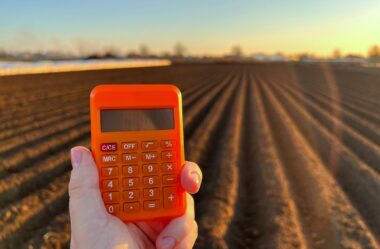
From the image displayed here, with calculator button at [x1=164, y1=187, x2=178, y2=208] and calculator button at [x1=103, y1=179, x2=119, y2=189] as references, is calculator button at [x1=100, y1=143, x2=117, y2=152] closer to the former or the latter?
calculator button at [x1=103, y1=179, x2=119, y2=189]

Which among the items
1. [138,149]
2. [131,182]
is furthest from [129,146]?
[131,182]

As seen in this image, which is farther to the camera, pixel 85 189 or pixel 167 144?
pixel 167 144

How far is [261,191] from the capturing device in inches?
236

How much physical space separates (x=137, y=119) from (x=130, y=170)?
221 millimetres

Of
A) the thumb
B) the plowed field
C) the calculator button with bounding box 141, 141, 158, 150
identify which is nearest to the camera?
the thumb

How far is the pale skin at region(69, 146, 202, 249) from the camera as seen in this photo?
1.67 meters

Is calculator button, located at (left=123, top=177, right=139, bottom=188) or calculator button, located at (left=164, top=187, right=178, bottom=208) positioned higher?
Answer: calculator button, located at (left=123, top=177, right=139, bottom=188)

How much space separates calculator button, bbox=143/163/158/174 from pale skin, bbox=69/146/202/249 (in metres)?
0.12

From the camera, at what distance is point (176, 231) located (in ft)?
5.86

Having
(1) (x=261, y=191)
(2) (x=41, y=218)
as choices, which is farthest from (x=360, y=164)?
(2) (x=41, y=218)

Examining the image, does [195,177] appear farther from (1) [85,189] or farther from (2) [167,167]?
(1) [85,189]

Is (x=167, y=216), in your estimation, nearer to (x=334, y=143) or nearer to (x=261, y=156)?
(x=261, y=156)

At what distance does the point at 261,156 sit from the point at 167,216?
606 centimetres

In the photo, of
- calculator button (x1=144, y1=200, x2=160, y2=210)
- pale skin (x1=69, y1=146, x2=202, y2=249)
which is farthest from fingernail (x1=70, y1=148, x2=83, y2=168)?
calculator button (x1=144, y1=200, x2=160, y2=210)
